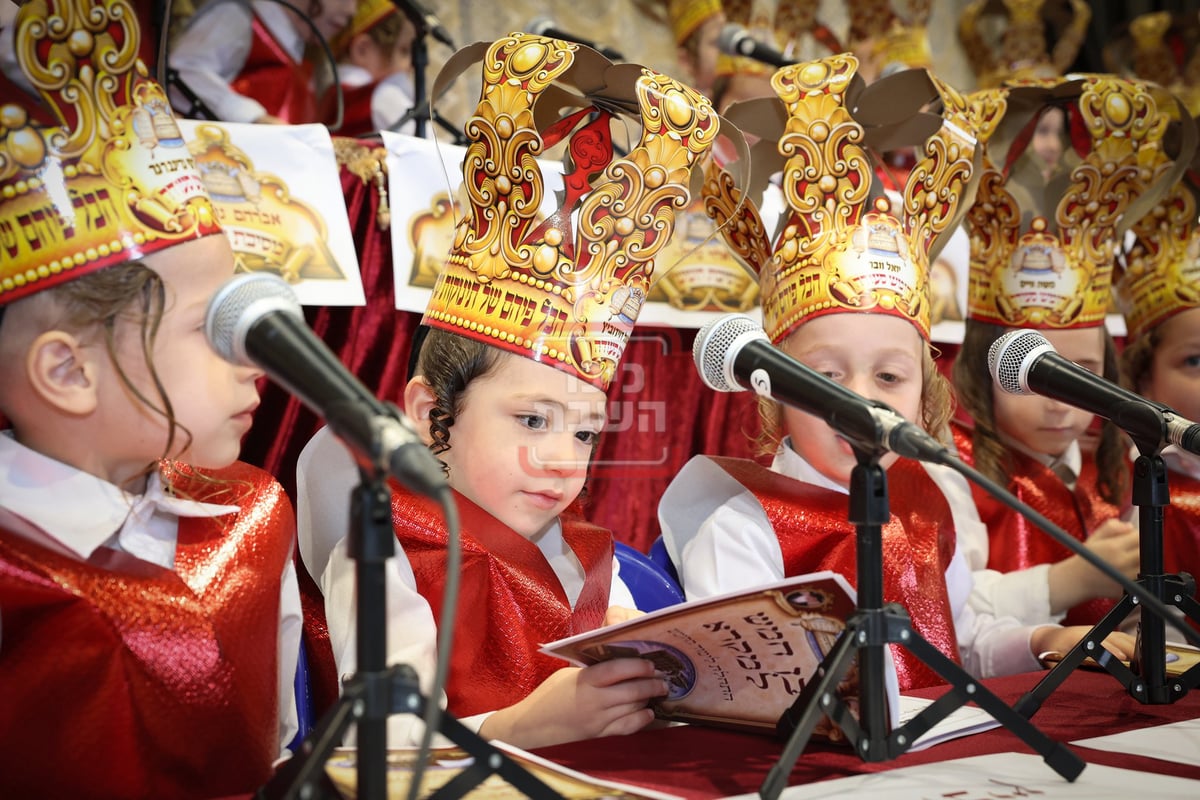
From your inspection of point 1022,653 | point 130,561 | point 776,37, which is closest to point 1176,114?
point 1022,653

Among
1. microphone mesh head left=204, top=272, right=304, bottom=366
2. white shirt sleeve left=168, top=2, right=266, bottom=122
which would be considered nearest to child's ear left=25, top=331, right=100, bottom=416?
microphone mesh head left=204, top=272, right=304, bottom=366

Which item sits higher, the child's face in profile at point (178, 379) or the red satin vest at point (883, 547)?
the child's face in profile at point (178, 379)

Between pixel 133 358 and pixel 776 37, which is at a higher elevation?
pixel 776 37

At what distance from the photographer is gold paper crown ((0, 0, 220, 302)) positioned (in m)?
0.93

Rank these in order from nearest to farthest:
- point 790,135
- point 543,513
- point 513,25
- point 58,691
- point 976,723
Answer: point 58,691 → point 976,723 → point 543,513 → point 790,135 → point 513,25

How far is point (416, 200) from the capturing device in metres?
1.65

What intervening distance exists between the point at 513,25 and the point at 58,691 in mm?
2194

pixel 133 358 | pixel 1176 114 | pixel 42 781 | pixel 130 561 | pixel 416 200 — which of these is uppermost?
pixel 1176 114

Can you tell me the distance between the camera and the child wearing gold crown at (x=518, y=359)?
124 cm

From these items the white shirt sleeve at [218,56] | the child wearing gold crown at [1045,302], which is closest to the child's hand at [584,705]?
the child wearing gold crown at [1045,302]

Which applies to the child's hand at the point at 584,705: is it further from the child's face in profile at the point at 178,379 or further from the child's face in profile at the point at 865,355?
the child's face in profile at the point at 865,355

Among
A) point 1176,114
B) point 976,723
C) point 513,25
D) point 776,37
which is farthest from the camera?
point 776,37

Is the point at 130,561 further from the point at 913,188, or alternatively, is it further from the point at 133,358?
the point at 913,188

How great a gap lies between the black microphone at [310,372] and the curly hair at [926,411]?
898 millimetres
